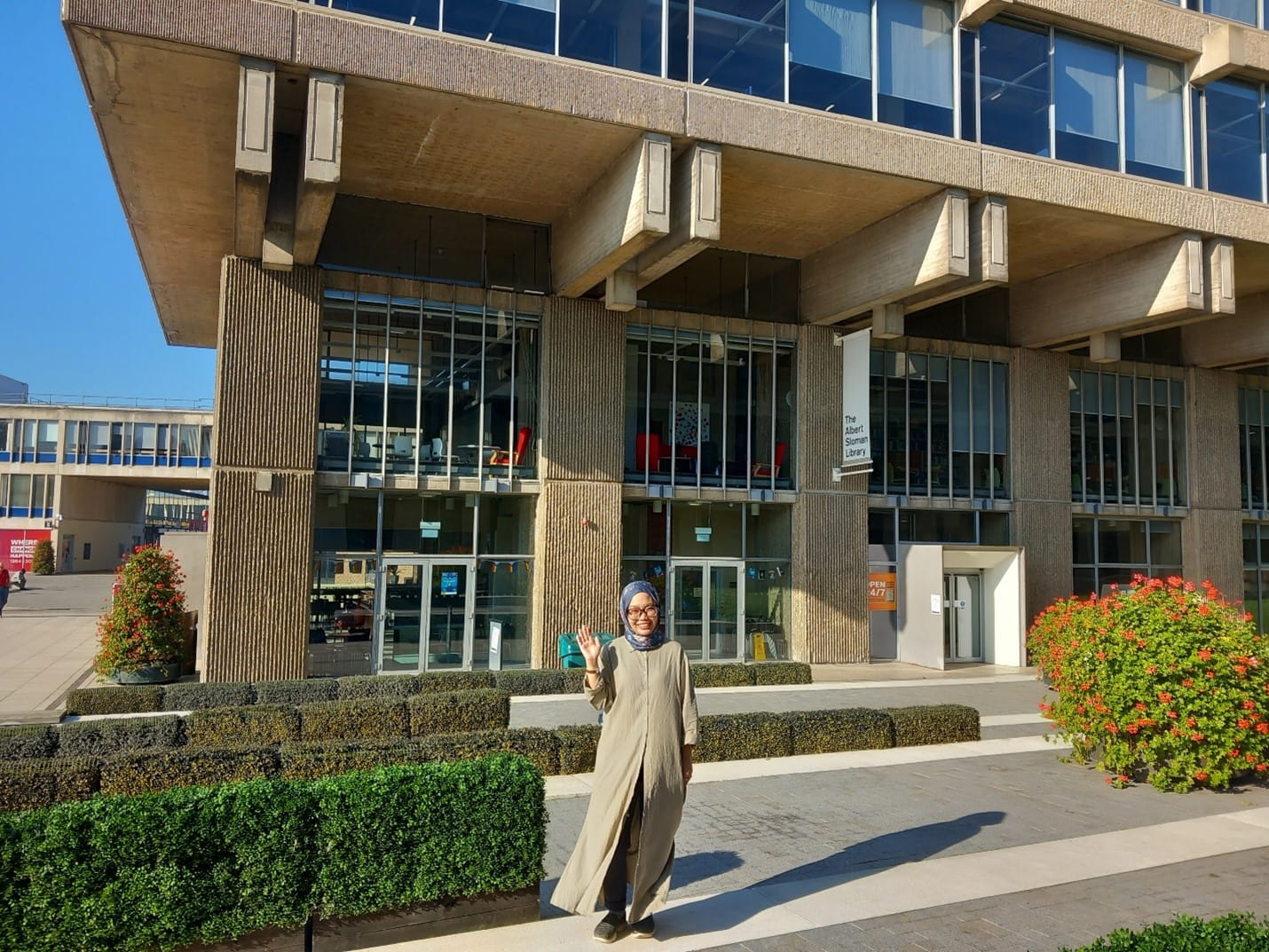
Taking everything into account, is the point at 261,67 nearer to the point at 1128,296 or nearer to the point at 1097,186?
the point at 1097,186

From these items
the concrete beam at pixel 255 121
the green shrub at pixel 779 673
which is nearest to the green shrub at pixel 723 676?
the green shrub at pixel 779 673

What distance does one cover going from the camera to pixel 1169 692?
987 centimetres

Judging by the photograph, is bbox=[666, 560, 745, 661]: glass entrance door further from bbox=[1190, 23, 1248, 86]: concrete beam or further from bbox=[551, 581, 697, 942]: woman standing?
bbox=[551, 581, 697, 942]: woman standing

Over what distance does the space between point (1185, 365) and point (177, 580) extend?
25634 millimetres

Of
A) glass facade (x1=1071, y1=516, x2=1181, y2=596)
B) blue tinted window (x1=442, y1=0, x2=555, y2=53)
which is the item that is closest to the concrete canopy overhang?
blue tinted window (x1=442, y1=0, x2=555, y2=53)

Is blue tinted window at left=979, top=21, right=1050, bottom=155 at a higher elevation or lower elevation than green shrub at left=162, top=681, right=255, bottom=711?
higher

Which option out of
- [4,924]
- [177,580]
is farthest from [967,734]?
[177,580]

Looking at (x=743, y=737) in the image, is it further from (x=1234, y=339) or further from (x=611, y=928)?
(x=1234, y=339)

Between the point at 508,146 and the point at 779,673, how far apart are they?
33.8 ft

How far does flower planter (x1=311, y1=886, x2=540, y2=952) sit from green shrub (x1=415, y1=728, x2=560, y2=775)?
1.33 metres

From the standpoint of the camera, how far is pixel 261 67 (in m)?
13.5

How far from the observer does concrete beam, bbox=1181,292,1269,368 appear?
83.0 ft

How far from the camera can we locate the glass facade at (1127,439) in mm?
25281

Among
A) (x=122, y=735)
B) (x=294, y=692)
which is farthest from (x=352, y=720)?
(x=294, y=692)
